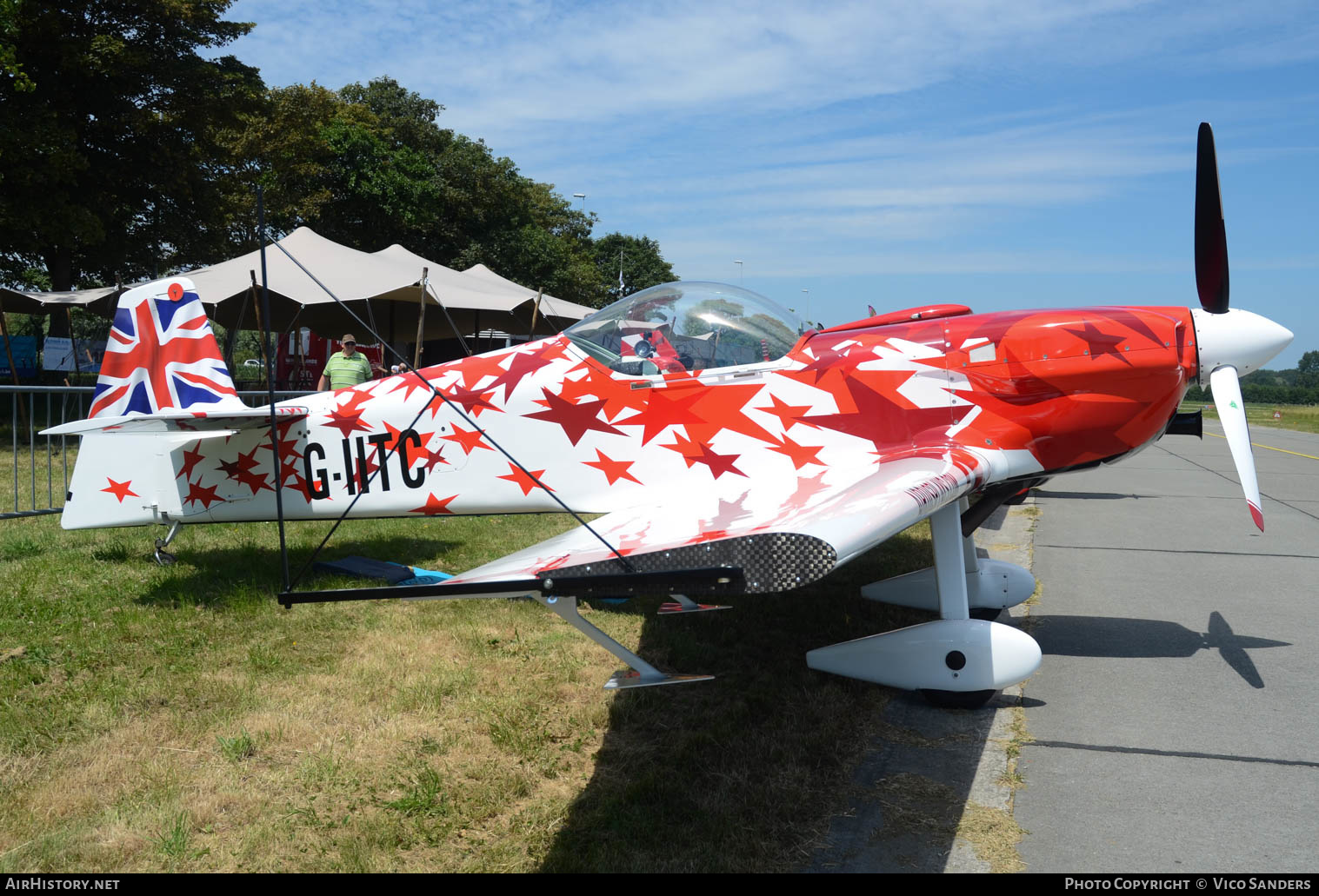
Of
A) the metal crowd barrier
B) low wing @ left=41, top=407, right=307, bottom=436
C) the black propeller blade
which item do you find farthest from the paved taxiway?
the metal crowd barrier

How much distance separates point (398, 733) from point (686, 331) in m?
2.56

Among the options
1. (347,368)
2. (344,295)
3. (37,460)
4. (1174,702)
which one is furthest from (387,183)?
(1174,702)

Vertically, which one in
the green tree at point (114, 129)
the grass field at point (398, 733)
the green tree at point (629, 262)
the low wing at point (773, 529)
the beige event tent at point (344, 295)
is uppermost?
the green tree at point (629, 262)

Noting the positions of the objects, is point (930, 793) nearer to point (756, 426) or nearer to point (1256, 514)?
point (756, 426)

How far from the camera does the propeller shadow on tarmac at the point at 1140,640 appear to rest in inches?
188

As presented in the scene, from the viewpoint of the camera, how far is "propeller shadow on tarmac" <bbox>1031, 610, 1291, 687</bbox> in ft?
15.7

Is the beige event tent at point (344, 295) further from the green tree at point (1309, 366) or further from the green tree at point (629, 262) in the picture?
the green tree at point (1309, 366)

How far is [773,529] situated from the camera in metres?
2.53

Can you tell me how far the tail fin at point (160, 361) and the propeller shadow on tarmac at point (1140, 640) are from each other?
17.4 feet

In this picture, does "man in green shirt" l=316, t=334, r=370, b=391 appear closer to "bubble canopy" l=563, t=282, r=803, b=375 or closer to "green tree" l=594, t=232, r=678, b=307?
"bubble canopy" l=563, t=282, r=803, b=375

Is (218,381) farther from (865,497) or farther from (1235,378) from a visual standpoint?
(1235,378)

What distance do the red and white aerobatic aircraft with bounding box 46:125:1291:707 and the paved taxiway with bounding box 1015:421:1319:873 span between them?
513 mm

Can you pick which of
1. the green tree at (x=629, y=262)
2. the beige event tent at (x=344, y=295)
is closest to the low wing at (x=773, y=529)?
the beige event tent at (x=344, y=295)
